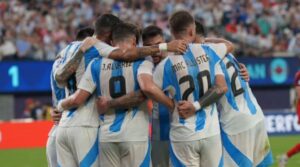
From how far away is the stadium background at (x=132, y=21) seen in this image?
2384 centimetres

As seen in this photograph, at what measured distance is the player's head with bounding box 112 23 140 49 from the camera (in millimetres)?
8648

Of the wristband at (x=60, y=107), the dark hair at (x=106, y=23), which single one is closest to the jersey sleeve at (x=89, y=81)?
the dark hair at (x=106, y=23)

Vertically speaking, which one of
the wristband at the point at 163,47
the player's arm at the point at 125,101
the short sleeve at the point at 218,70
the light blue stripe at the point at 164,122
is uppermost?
the wristband at the point at 163,47

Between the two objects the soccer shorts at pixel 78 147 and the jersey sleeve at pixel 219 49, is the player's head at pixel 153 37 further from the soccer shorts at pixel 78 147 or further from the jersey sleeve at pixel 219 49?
the soccer shorts at pixel 78 147

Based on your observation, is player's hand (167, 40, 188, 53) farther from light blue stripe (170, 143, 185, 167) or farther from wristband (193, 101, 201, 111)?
light blue stripe (170, 143, 185, 167)

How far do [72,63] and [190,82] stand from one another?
4.48 feet

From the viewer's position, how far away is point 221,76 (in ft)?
28.7

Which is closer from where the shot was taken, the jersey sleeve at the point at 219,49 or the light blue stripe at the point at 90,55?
the jersey sleeve at the point at 219,49

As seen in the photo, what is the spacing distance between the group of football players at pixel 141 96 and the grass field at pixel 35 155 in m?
7.23

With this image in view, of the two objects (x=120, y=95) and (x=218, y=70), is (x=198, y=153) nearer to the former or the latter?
(x=218, y=70)

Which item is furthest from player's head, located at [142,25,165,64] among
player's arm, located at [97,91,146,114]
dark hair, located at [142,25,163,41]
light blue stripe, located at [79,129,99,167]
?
light blue stripe, located at [79,129,99,167]

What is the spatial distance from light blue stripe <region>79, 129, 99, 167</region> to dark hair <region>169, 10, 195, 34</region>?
1.52 m

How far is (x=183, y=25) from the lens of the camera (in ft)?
27.9

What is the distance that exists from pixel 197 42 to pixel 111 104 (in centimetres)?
127
